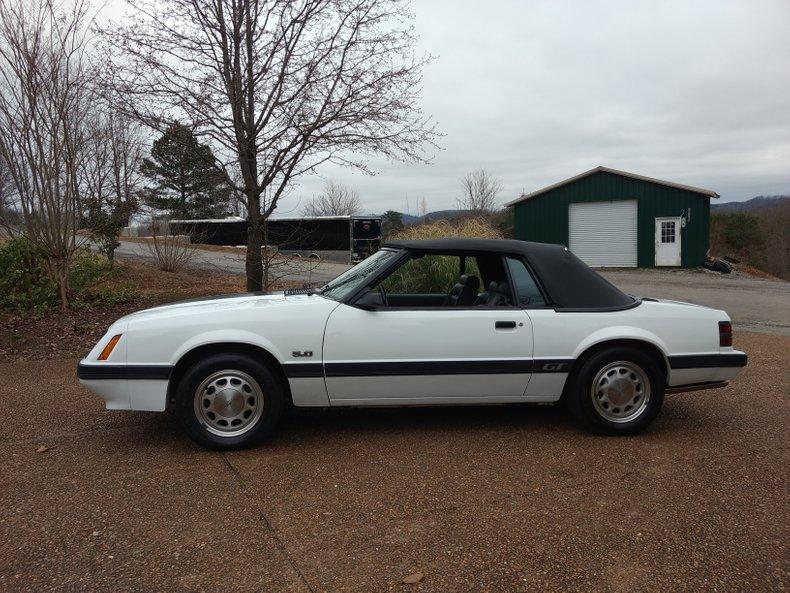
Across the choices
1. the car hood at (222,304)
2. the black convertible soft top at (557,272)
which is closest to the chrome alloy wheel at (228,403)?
the car hood at (222,304)

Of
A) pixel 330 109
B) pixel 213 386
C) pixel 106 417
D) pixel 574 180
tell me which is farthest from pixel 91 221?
pixel 574 180

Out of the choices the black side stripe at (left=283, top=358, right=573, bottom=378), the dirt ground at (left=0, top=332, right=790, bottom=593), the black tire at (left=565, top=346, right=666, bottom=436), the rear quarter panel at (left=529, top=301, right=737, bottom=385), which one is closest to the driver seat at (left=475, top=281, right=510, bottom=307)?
the rear quarter panel at (left=529, top=301, right=737, bottom=385)

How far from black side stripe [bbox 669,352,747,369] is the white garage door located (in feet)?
77.5

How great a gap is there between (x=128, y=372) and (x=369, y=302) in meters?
1.64

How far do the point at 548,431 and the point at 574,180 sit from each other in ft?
81.9

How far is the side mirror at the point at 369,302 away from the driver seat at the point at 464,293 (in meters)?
0.83

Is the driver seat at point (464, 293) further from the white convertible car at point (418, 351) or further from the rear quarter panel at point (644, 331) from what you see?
the rear quarter panel at point (644, 331)

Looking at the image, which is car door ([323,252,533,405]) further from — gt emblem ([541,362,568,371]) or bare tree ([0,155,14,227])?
bare tree ([0,155,14,227])

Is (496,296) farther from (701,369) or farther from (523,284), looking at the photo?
(701,369)

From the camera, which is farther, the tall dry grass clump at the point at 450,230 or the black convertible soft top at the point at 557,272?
the tall dry grass clump at the point at 450,230

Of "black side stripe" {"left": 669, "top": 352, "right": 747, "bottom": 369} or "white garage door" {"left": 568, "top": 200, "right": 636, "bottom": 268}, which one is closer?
"black side stripe" {"left": 669, "top": 352, "right": 747, "bottom": 369}

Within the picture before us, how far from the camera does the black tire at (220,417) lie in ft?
13.1

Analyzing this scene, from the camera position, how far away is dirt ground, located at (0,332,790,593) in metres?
2.66

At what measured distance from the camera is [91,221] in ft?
33.0
